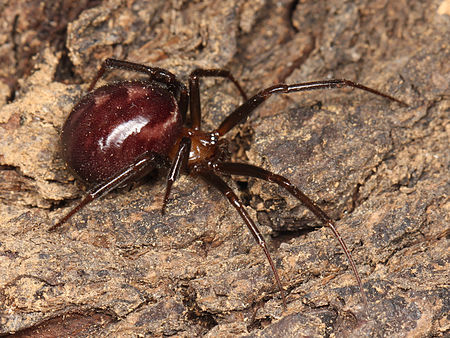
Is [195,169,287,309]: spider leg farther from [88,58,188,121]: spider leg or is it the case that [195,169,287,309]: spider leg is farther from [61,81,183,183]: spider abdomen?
[88,58,188,121]: spider leg

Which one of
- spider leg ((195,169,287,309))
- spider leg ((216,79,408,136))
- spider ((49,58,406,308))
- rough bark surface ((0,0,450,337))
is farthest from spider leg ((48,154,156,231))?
spider leg ((216,79,408,136))

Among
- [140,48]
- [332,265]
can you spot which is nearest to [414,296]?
[332,265]

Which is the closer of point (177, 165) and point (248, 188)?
point (177, 165)

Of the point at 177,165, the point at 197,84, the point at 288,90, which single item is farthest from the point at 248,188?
the point at 197,84

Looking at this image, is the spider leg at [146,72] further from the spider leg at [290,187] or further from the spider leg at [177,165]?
the spider leg at [290,187]

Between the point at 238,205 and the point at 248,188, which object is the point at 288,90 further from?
the point at 238,205

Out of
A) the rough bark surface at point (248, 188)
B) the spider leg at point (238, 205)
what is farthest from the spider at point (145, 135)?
the rough bark surface at point (248, 188)
